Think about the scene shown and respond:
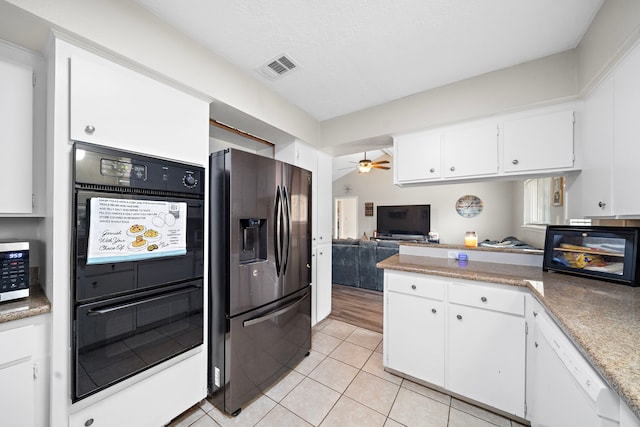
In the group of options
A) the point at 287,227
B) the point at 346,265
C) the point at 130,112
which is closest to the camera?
the point at 130,112

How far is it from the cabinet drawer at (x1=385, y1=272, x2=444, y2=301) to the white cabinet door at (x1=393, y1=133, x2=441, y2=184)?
94 centimetres

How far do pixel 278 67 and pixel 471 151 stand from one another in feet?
5.63

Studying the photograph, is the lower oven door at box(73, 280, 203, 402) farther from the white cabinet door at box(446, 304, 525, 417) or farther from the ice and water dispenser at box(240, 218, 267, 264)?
the white cabinet door at box(446, 304, 525, 417)

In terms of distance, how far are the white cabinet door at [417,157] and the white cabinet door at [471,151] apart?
0.07m

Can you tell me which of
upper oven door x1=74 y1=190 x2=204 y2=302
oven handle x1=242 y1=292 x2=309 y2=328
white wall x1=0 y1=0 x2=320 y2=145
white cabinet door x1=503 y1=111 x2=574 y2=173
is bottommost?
oven handle x1=242 y1=292 x2=309 y2=328

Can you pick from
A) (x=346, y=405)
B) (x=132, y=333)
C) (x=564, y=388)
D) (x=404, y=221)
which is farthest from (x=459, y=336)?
(x=404, y=221)

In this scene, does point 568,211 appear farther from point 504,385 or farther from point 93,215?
point 93,215

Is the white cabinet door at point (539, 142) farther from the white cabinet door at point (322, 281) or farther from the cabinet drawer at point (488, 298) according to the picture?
the white cabinet door at point (322, 281)

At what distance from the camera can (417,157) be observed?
86.8 inches

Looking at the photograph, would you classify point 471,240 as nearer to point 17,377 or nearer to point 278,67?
point 278,67

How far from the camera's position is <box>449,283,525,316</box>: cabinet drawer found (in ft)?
4.62

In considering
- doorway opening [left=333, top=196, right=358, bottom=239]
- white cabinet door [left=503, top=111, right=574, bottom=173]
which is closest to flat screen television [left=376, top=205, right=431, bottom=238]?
doorway opening [left=333, top=196, right=358, bottom=239]

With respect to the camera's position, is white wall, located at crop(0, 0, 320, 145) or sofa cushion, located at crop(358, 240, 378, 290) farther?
Result: sofa cushion, located at crop(358, 240, 378, 290)

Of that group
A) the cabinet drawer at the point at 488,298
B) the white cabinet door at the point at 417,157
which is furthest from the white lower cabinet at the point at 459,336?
the white cabinet door at the point at 417,157
